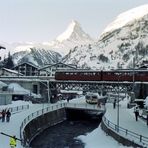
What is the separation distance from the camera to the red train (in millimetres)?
104000

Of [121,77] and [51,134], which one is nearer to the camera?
[51,134]

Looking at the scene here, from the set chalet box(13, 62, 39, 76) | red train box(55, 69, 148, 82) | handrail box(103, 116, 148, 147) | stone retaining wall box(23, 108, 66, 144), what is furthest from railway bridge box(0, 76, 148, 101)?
chalet box(13, 62, 39, 76)

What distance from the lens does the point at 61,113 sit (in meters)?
90.2

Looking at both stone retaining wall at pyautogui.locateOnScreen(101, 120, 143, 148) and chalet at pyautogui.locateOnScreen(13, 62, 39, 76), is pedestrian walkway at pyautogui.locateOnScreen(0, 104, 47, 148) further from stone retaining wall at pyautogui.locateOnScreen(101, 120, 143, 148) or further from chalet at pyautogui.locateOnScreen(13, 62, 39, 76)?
chalet at pyautogui.locateOnScreen(13, 62, 39, 76)

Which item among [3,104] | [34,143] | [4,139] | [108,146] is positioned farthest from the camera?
[3,104]

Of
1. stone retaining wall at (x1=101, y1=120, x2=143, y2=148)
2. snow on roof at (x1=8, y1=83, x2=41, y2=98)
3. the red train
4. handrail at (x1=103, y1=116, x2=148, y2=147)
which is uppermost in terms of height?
the red train

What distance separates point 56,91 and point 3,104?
3374 cm

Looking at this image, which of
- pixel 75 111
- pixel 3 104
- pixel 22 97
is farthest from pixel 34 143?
pixel 22 97

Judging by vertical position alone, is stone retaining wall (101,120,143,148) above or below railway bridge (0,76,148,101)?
below

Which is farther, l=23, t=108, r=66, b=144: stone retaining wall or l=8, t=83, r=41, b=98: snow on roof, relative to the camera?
l=8, t=83, r=41, b=98: snow on roof

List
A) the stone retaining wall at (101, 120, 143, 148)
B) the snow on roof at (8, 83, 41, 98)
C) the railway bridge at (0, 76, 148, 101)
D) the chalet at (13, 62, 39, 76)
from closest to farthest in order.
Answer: the stone retaining wall at (101, 120, 143, 148) → the snow on roof at (8, 83, 41, 98) → the railway bridge at (0, 76, 148, 101) → the chalet at (13, 62, 39, 76)

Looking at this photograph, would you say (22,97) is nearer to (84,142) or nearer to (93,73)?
(93,73)

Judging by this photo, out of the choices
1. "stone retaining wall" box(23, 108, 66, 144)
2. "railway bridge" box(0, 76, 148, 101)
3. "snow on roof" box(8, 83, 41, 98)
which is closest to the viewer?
"stone retaining wall" box(23, 108, 66, 144)

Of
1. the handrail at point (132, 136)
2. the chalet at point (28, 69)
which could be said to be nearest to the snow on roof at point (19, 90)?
the handrail at point (132, 136)
